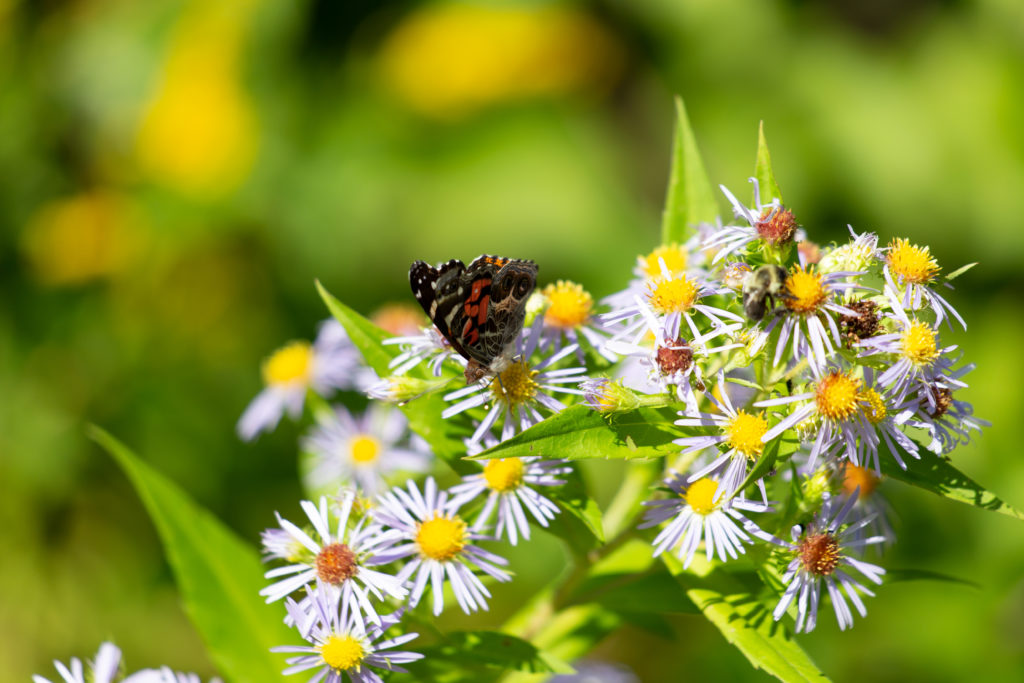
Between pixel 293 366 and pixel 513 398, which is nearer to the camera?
pixel 513 398

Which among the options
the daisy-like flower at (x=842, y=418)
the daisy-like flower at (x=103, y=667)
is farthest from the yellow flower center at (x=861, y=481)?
the daisy-like flower at (x=103, y=667)

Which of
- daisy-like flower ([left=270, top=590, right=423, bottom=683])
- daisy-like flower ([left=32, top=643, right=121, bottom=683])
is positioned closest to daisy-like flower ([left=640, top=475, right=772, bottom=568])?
daisy-like flower ([left=270, top=590, right=423, bottom=683])

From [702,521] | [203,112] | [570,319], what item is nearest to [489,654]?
[702,521]

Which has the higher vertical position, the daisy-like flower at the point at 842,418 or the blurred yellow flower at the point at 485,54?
the blurred yellow flower at the point at 485,54

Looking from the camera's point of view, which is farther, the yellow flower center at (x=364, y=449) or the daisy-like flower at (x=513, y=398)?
the yellow flower center at (x=364, y=449)

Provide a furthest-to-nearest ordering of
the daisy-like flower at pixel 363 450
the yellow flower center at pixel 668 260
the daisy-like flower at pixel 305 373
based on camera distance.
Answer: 1. the daisy-like flower at pixel 305 373
2. the daisy-like flower at pixel 363 450
3. the yellow flower center at pixel 668 260

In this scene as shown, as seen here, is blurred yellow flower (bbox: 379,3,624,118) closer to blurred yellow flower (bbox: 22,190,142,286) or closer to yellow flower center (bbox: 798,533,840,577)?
blurred yellow flower (bbox: 22,190,142,286)

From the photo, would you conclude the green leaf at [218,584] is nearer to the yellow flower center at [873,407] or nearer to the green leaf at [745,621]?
the green leaf at [745,621]

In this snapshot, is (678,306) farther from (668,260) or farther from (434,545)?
(434,545)
